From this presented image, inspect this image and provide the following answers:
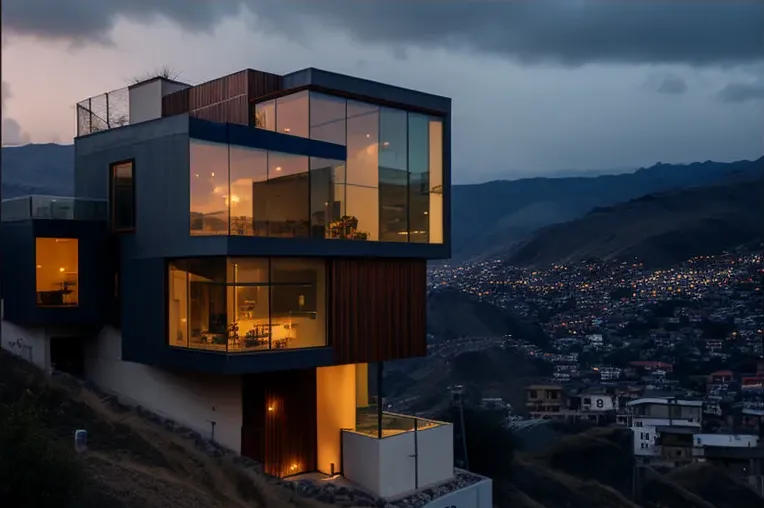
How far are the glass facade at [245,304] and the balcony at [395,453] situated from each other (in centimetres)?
280

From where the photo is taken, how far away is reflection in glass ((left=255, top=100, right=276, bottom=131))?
1672cm

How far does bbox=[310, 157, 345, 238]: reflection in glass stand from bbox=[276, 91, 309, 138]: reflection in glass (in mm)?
881

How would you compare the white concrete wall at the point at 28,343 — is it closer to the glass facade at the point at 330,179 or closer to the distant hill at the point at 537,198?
the glass facade at the point at 330,179

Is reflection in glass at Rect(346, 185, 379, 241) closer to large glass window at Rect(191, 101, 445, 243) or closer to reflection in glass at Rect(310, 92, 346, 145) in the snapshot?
large glass window at Rect(191, 101, 445, 243)

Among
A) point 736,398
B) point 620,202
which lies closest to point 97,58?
point 736,398

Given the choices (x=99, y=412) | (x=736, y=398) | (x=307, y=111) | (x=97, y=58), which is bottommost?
(x=736, y=398)

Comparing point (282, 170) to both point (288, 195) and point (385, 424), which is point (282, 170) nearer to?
point (288, 195)

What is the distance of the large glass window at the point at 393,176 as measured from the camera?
17141 millimetres

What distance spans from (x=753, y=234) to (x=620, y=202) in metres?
19.2

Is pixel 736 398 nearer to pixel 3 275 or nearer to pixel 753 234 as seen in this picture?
pixel 753 234

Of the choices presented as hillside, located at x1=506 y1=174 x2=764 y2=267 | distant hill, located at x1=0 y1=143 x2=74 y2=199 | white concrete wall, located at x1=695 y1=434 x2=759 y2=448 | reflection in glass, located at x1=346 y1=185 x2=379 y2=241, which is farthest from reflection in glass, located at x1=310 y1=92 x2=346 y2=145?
hillside, located at x1=506 y1=174 x2=764 y2=267

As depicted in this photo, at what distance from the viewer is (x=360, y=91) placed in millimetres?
16844

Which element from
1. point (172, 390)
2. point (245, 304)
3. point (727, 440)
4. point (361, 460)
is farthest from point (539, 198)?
point (245, 304)

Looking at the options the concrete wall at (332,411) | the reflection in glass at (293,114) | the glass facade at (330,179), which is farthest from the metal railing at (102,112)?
the concrete wall at (332,411)
